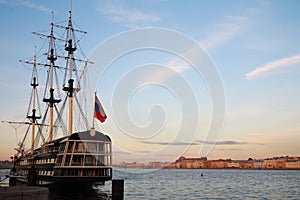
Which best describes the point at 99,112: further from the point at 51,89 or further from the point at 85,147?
the point at 51,89

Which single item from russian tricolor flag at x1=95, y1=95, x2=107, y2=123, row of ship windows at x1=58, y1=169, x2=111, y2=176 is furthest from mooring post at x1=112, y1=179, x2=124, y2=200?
row of ship windows at x1=58, y1=169, x2=111, y2=176

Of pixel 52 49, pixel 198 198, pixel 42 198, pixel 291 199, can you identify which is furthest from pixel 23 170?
pixel 42 198

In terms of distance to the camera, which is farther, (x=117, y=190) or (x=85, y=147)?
(x=85, y=147)

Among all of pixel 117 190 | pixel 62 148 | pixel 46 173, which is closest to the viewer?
pixel 117 190

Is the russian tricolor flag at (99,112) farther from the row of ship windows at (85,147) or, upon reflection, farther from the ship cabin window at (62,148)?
the ship cabin window at (62,148)

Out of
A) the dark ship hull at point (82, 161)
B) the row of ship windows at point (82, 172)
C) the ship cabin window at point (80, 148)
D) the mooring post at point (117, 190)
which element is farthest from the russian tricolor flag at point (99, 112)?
the mooring post at point (117, 190)

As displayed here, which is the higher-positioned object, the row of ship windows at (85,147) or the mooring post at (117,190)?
the row of ship windows at (85,147)

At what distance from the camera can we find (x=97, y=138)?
47.4 meters

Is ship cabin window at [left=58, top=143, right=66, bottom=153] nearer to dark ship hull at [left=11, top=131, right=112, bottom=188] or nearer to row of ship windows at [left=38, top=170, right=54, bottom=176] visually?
dark ship hull at [left=11, top=131, right=112, bottom=188]

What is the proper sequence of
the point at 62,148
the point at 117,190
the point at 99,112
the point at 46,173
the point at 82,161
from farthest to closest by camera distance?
the point at 46,173
the point at 62,148
the point at 82,161
the point at 99,112
the point at 117,190

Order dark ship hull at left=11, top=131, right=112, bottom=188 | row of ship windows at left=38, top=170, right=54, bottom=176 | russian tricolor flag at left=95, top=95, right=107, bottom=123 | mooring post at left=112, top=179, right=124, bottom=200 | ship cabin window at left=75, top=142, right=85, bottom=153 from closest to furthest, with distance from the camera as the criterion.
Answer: mooring post at left=112, top=179, right=124, bottom=200 → russian tricolor flag at left=95, top=95, right=107, bottom=123 → dark ship hull at left=11, top=131, right=112, bottom=188 → ship cabin window at left=75, top=142, right=85, bottom=153 → row of ship windows at left=38, top=170, right=54, bottom=176

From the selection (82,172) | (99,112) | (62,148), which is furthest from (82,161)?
(99,112)

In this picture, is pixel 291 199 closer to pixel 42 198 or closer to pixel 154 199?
pixel 154 199

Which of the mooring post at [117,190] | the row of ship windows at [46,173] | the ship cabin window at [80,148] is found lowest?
the mooring post at [117,190]
